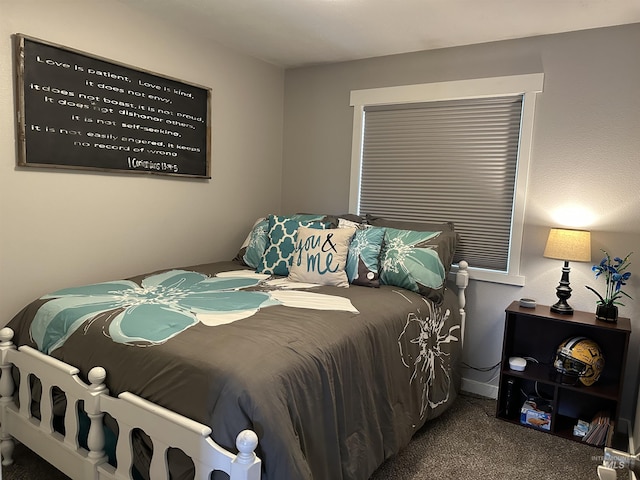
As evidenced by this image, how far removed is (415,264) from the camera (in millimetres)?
2488

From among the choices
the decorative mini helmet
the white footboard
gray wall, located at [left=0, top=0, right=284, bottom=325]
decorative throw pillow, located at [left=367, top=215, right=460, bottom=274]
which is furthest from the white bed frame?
the decorative mini helmet

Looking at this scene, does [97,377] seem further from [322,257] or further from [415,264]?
[415,264]

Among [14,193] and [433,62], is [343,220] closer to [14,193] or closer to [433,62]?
[433,62]

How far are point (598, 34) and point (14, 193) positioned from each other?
320cm

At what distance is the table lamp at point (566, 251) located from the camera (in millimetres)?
2381

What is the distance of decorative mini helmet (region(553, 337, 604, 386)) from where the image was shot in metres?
2.38

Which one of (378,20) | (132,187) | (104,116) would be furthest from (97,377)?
(378,20)

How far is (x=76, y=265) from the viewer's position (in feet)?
7.93

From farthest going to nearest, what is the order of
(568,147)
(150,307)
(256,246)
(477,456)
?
1. (256,246)
2. (568,147)
3. (477,456)
4. (150,307)

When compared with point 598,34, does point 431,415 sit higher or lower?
lower

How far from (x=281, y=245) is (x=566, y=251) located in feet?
5.25

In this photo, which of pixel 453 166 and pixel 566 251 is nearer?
pixel 566 251

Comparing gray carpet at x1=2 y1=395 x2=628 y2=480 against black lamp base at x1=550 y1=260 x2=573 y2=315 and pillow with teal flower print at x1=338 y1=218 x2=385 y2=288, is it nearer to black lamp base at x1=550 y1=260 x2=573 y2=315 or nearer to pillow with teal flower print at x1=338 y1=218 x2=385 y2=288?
black lamp base at x1=550 y1=260 x2=573 y2=315

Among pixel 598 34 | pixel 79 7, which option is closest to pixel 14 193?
pixel 79 7
